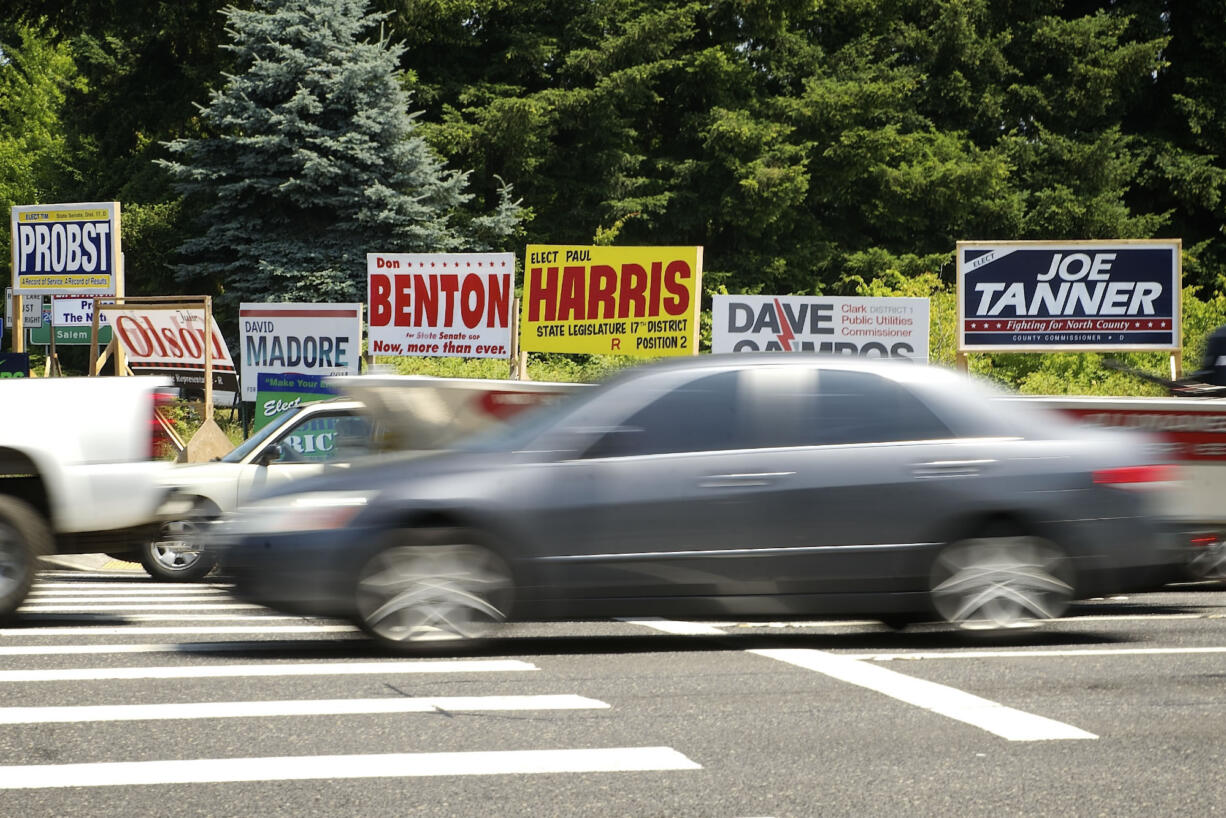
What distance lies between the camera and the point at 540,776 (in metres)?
5.55

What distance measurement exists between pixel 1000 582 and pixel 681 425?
6.68 feet

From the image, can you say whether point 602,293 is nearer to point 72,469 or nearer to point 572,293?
point 572,293

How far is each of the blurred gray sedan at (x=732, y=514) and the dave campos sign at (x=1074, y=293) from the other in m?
11.5

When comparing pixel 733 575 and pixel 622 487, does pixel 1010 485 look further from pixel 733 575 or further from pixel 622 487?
pixel 622 487

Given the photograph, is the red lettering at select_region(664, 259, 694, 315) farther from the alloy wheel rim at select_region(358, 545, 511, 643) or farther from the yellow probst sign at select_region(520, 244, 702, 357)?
the alloy wheel rim at select_region(358, 545, 511, 643)

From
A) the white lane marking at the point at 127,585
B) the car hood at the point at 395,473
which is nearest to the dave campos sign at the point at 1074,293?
the white lane marking at the point at 127,585

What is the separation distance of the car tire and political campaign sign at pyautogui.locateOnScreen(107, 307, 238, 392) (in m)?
10.6

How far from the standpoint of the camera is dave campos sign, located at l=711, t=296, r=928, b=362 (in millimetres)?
19812

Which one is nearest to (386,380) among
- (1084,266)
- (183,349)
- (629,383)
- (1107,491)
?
(629,383)

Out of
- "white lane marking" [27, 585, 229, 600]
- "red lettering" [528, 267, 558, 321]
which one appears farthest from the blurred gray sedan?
"red lettering" [528, 267, 558, 321]

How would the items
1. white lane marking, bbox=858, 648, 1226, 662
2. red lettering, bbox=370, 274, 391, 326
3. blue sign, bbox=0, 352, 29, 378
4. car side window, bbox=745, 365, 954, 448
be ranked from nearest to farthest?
white lane marking, bbox=858, 648, 1226, 662
car side window, bbox=745, 365, 954, 448
red lettering, bbox=370, 274, 391, 326
blue sign, bbox=0, 352, 29, 378

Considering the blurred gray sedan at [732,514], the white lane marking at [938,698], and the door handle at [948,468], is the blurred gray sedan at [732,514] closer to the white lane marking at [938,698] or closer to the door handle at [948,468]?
the door handle at [948,468]

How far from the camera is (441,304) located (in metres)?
20.3

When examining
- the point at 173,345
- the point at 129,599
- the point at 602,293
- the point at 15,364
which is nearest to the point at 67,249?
the point at 15,364
